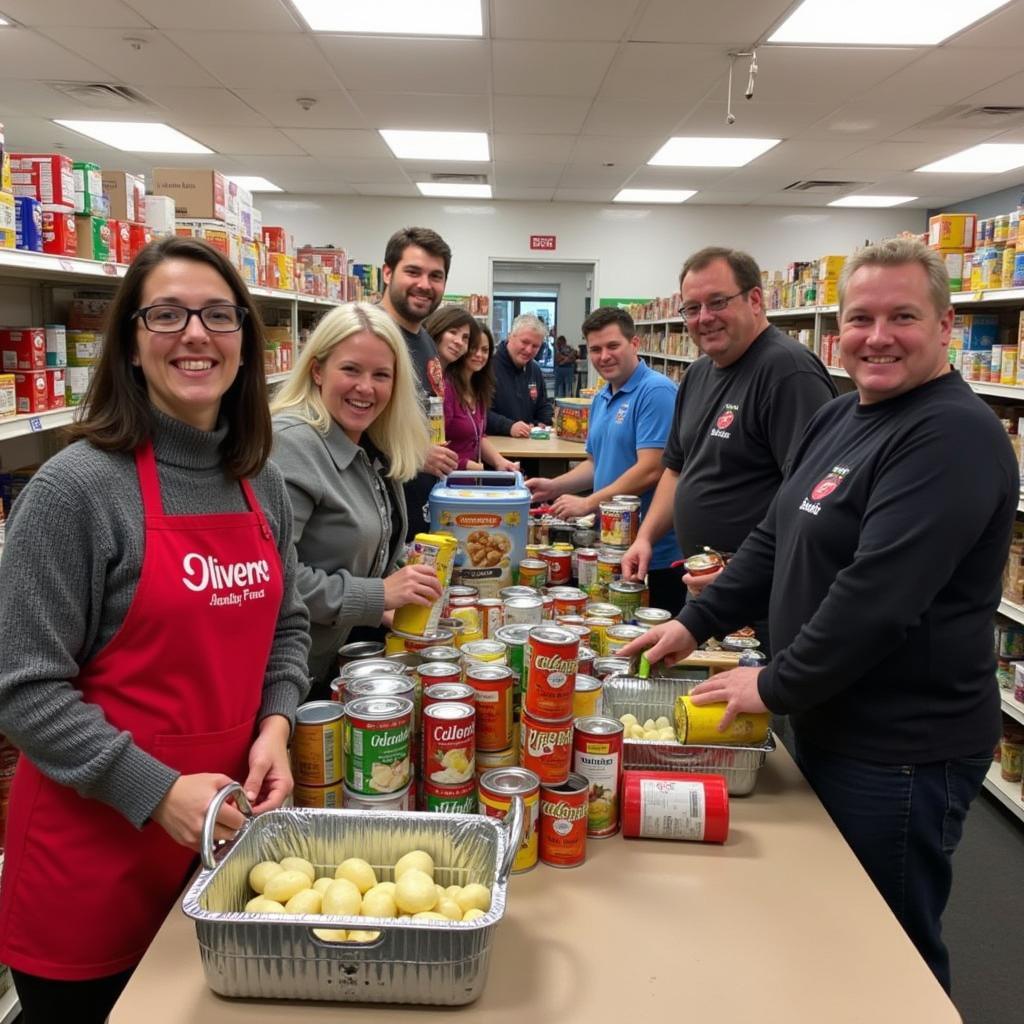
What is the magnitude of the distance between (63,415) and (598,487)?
2364 millimetres

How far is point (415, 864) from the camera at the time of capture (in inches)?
47.2

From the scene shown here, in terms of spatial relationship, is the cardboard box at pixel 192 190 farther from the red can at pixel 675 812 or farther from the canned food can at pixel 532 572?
the red can at pixel 675 812

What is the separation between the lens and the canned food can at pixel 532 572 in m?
2.45

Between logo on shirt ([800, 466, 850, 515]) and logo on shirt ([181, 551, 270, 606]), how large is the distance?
3.53 feet

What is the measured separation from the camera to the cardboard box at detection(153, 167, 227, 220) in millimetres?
4238

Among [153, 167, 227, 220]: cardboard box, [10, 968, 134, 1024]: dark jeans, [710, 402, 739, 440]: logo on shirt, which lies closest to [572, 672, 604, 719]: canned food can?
[10, 968, 134, 1024]: dark jeans

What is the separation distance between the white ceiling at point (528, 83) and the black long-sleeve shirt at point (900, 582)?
4047 millimetres

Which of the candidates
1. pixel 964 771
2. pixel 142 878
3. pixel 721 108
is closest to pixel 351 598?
pixel 142 878

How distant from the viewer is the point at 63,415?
113 inches

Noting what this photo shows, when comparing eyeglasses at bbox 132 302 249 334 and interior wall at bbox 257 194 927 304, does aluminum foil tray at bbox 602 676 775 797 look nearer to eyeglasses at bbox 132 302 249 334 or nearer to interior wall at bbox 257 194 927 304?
eyeglasses at bbox 132 302 249 334

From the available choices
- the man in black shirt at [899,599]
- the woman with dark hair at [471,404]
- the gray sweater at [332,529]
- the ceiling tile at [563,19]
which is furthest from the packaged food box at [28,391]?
the ceiling tile at [563,19]

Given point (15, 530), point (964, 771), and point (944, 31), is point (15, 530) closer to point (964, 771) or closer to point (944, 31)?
point (964, 771)

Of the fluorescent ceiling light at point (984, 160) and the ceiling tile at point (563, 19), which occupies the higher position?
the fluorescent ceiling light at point (984, 160)

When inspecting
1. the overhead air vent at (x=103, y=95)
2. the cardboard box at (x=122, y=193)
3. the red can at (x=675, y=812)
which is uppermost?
the overhead air vent at (x=103, y=95)
